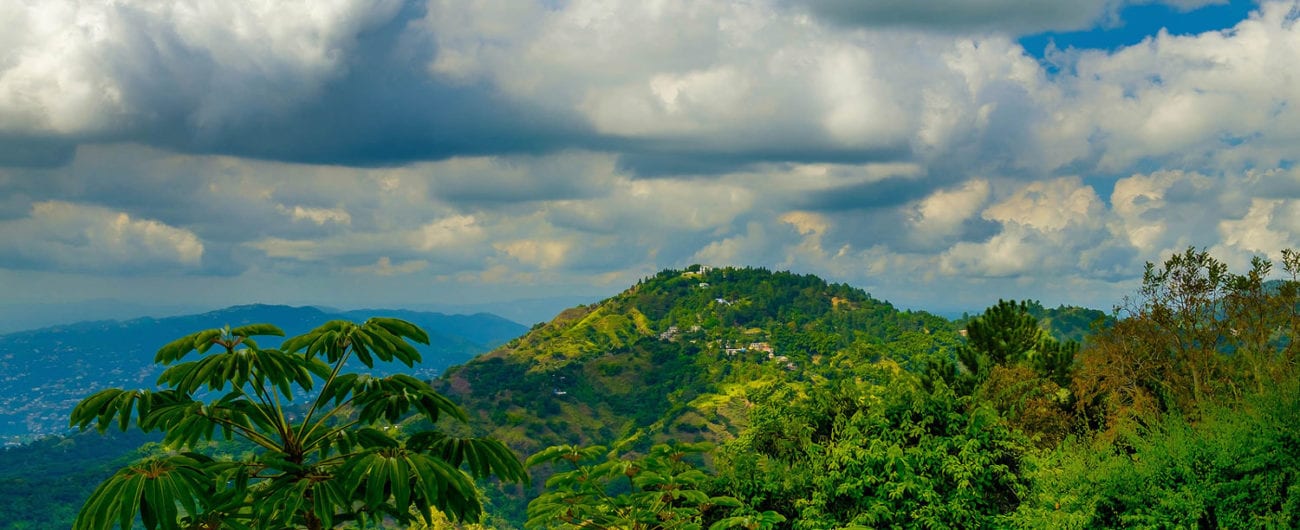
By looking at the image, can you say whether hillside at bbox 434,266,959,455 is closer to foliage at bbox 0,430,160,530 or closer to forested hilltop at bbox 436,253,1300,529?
foliage at bbox 0,430,160,530

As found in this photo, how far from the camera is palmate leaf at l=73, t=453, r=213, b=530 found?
3.61m

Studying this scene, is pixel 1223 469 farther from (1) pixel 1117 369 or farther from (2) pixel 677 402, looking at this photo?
(2) pixel 677 402

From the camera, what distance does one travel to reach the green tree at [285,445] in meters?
3.86

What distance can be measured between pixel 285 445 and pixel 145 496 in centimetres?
100

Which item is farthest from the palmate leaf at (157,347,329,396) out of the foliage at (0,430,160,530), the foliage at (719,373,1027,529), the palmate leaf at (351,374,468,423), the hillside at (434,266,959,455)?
the hillside at (434,266,959,455)

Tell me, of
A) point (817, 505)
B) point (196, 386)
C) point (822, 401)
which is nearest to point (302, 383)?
point (196, 386)

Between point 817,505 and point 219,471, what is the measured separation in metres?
10.3

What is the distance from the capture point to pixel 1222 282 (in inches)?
902

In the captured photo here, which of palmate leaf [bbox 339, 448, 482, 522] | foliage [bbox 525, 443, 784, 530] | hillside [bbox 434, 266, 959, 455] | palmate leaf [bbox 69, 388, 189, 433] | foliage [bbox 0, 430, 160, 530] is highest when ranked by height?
palmate leaf [bbox 69, 388, 189, 433]

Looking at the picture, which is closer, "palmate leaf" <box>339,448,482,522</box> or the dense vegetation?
"palmate leaf" <box>339,448,482,522</box>

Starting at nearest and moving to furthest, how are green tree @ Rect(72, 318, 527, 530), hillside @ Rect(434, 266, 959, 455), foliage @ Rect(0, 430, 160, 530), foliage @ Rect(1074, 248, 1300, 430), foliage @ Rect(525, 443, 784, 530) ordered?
green tree @ Rect(72, 318, 527, 530), foliage @ Rect(525, 443, 784, 530), foliage @ Rect(1074, 248, 1300, 430), foliage @ Rect(0, 430, 160, 530), hillside @ Rect(434, 266, 959, 455)

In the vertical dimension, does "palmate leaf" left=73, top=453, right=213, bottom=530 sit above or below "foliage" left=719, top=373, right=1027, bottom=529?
above

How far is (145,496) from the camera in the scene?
3730 mm

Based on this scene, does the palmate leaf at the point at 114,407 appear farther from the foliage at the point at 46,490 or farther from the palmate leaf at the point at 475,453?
the foliage at the point at 46,490
